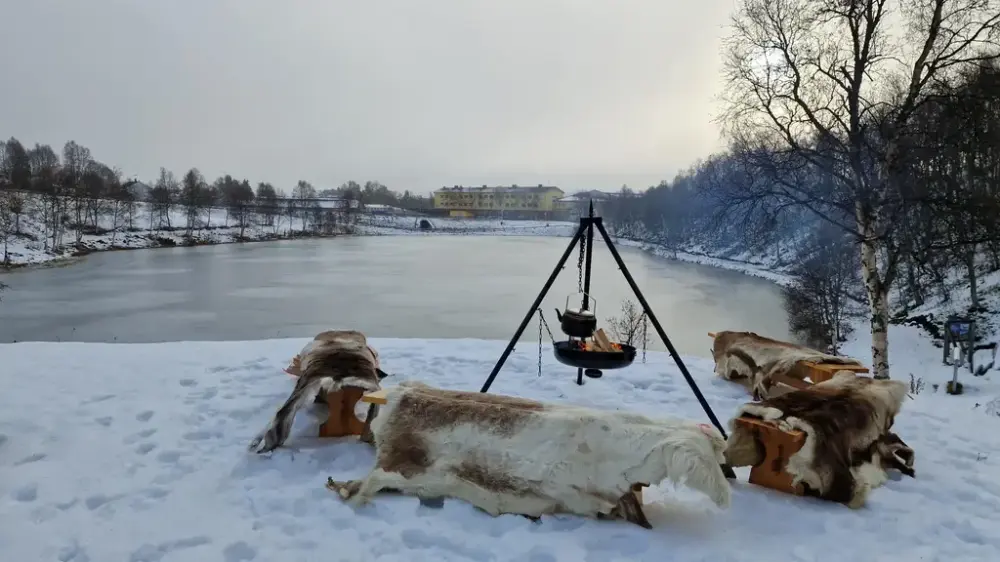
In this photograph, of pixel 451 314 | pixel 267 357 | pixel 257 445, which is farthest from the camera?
pixel 451 314

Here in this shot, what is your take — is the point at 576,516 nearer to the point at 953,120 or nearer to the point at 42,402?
the point at 42,402

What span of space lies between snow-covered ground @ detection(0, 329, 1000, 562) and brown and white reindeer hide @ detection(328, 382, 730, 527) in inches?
4.3

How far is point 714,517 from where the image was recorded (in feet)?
10.9

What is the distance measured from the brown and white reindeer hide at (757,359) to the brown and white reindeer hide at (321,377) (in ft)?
12.6

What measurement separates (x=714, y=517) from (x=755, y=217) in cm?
756

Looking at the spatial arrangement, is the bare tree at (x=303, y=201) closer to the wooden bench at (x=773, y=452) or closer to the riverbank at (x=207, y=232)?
the riverbank at (x=207, y=232)

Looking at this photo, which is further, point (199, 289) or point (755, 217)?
point (199, 289)

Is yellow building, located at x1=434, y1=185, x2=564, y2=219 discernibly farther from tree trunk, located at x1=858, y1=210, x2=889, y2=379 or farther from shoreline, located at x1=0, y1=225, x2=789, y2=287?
tree trunk, located at x1=858, y1=210, x2=889, y2=379

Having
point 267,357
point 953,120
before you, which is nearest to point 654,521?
point 267,357

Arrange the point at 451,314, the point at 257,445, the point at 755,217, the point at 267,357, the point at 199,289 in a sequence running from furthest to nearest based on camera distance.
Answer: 1. the point at 199,289
2. the point at 451,314
3. the point at 755,217
4. the point at 267,357
5. the point at 257,445

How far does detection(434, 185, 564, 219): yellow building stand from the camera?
98.6m

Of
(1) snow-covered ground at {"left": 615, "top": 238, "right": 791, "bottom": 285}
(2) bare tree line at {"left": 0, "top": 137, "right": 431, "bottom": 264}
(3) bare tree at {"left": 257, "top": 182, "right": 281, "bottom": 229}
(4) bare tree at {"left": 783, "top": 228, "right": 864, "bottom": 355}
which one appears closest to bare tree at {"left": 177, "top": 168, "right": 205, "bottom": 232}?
(2) bare tree line at {"left": 0, "top": 137, "right": 431, "bottom": 264}

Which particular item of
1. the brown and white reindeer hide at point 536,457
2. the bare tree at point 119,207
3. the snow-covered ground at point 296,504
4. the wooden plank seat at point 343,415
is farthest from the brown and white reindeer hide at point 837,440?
the bare tree at point 119,207

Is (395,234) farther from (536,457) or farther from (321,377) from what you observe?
(536,457)
